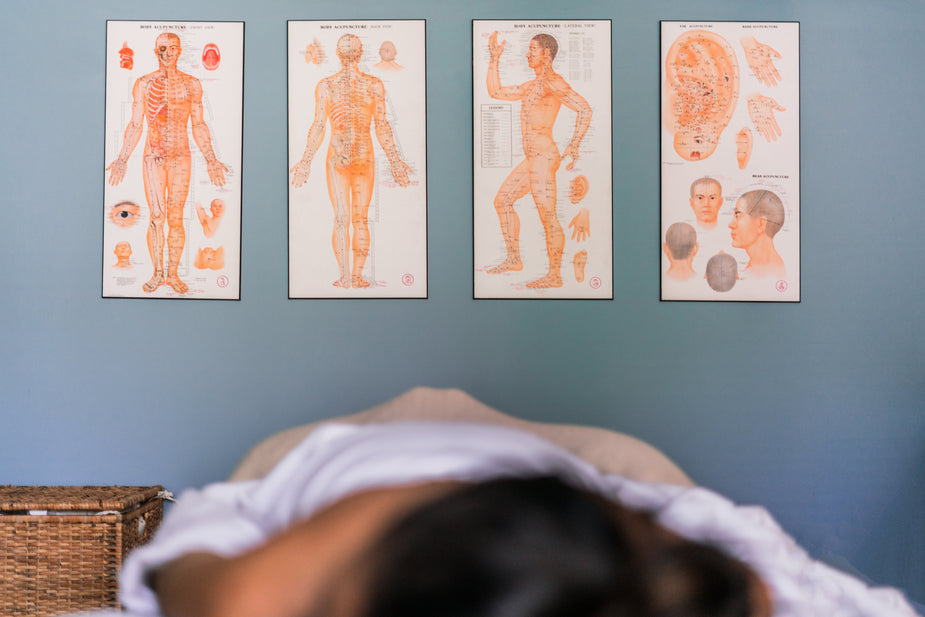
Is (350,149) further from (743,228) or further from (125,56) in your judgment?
(743,228)

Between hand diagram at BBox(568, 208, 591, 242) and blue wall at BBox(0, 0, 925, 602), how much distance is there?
0.37ft

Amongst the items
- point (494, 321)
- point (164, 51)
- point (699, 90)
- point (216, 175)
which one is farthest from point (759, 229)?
point (164, 51)

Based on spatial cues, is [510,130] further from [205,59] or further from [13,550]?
[13,550]

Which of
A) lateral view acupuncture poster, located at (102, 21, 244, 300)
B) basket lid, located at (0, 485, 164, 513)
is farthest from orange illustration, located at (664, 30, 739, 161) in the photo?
basket lid, located at (0, 485, 164, 513)

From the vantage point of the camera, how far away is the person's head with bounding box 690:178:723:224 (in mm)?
1993

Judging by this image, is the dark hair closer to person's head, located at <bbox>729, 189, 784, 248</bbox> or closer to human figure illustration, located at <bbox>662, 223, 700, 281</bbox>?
human figure illustration, located at <bbox>662, 223, 700, 281</bbox>

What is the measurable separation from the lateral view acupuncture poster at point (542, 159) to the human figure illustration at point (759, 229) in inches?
16.9

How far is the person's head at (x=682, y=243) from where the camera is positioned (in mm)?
1984

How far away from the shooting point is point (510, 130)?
6.57ft

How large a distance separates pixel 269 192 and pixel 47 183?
757 millimetres

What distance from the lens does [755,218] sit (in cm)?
199

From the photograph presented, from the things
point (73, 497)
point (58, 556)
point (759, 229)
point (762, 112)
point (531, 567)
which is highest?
point (762, 112)

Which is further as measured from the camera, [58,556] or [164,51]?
[164,51]

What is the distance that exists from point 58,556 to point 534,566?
1.68m
